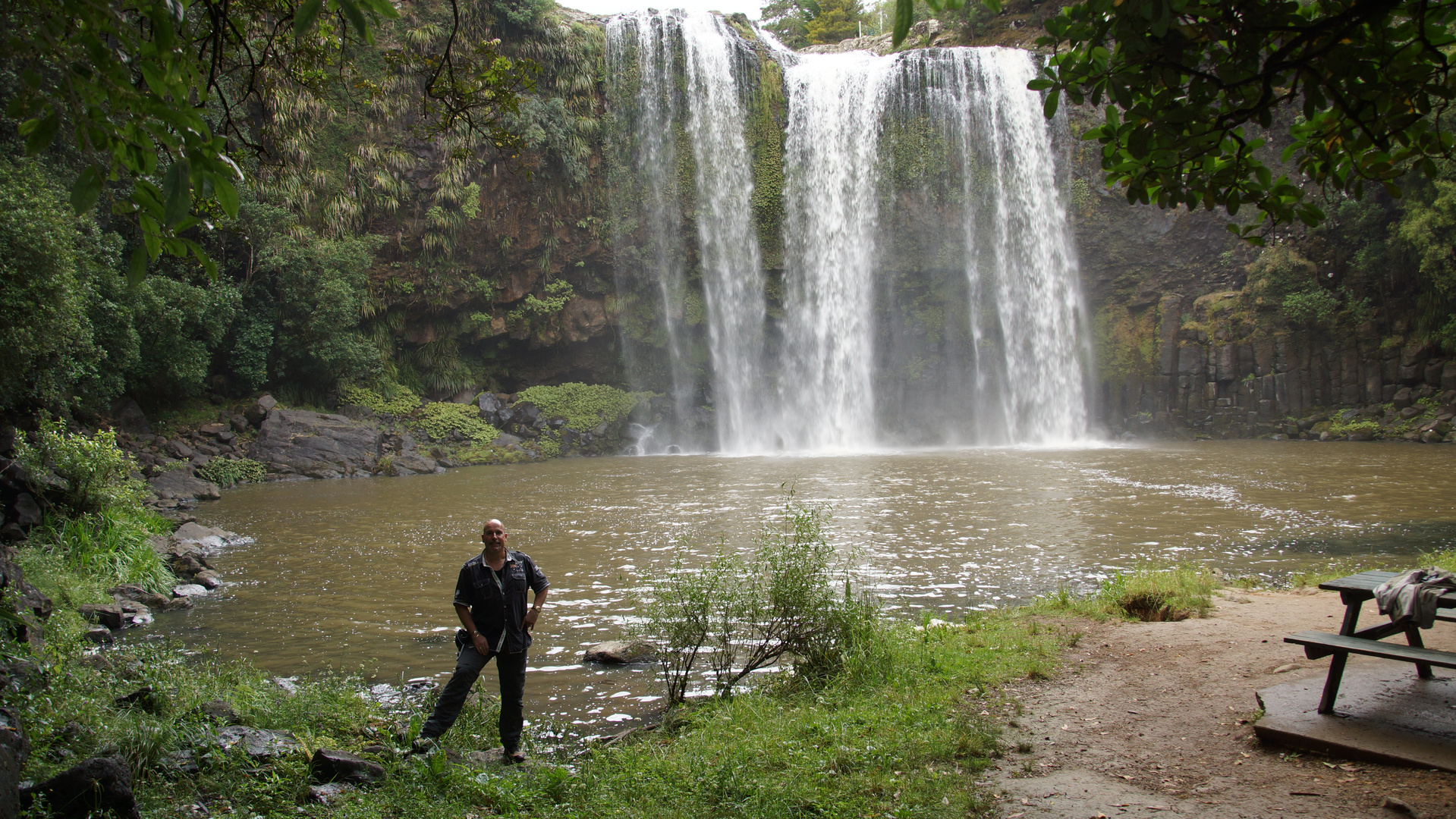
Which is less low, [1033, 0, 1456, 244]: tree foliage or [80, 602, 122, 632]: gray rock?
[1033, 0, 1456, 244]: tree foliage

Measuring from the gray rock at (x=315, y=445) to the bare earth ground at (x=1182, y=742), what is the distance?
65.4 feet

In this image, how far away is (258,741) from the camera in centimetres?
434

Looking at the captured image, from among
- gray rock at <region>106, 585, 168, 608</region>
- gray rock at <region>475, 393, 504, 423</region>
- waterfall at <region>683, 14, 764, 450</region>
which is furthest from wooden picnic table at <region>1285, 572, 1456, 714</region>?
gray rock at <region>475, 393, 504, 423</region>

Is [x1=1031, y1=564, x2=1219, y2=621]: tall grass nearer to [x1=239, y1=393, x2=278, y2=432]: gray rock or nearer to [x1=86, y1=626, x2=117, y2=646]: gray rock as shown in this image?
[x1=86, y1=626, x2=117, y2=646]: gray rock

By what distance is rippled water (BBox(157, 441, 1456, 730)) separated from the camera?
23.9 feet

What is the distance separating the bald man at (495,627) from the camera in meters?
4.74

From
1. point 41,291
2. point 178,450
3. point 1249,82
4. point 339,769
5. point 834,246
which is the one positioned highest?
point 834,246

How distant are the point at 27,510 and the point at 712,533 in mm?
8042

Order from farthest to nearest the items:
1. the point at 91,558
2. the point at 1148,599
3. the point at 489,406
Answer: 1. the point at 489,406
2. the point at 91,558
3. the point at 1148,599

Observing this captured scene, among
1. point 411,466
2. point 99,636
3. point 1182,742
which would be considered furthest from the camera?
point 411,466

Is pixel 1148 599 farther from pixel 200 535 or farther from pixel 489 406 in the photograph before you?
pixel 489 406

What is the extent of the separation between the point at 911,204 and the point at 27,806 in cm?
2826

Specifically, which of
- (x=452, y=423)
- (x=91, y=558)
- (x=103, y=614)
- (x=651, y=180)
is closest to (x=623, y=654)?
(x=103, y=614)

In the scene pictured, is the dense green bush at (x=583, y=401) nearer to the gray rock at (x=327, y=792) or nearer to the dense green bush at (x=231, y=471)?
the dense green bush at (x=231, y=471)
